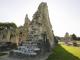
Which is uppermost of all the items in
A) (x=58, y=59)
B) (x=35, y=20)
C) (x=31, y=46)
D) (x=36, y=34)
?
(x=35, y=20)

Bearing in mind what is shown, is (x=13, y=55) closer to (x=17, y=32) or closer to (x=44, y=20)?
(x=44, y=20)

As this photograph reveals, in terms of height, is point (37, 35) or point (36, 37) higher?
point (37, 35)

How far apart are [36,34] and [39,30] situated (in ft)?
4.25

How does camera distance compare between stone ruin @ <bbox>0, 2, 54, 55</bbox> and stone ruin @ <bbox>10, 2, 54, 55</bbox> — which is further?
stone ruin @ <bbox>10, 2, 54, 55</bbox>

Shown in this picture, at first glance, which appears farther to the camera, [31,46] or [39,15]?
[39,15]

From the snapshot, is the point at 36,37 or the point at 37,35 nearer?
the point at 36,37

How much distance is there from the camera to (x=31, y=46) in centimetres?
1628

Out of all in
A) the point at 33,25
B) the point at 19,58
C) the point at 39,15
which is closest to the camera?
the point at 19,58

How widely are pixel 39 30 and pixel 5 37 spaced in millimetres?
14786

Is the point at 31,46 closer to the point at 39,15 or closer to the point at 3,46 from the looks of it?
the point at 39,15

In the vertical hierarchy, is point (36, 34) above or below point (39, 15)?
below

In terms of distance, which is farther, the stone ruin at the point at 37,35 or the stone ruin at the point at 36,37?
the stone ruin at the point at 37,35

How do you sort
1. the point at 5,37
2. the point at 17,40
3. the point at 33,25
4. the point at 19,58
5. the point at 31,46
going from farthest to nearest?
the point at 17,40, the point at 5,37, the point at 33,25, the point at 31,46, the point at 19,58

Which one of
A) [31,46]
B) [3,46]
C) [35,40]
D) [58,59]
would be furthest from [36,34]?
[3,46]
